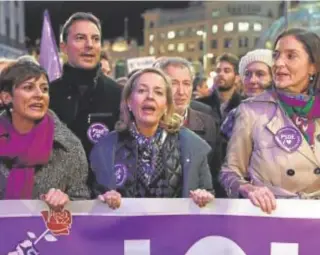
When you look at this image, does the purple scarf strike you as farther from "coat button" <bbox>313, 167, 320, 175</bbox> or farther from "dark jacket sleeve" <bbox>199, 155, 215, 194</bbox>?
"coat button" <bbox>313, 167, 320, 175</bbox>

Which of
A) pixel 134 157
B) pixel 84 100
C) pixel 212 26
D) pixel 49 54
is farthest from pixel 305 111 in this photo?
pixel 212 26

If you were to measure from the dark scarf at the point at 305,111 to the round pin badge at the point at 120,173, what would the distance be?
3.10ft

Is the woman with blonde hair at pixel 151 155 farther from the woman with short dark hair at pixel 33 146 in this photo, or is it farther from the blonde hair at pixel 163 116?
the woman with short dark hair at pixel 33 146

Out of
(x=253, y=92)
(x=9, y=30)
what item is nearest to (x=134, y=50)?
(x=9, y=30)

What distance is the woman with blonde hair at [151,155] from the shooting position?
11.4 feet

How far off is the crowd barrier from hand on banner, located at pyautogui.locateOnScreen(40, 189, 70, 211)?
0.05 metres

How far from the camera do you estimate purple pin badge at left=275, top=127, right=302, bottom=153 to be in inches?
127

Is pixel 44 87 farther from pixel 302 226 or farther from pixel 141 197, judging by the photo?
pixel 302 226

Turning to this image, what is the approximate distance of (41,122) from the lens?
→ 3545 millimetres

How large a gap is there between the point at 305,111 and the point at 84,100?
5.64 ft

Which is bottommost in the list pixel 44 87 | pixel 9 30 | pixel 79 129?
pixel 79 129

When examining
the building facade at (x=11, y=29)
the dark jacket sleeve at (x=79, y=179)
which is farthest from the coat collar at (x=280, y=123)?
the building facade at (x=11, y=29)

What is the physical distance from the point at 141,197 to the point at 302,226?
86 centimetres

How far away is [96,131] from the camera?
4.34 metres
